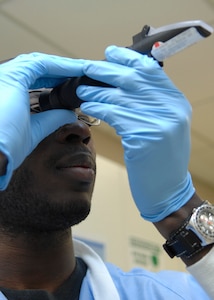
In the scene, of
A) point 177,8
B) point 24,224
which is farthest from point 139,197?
point 177,8

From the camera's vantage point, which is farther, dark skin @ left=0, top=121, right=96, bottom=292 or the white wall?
the white wall

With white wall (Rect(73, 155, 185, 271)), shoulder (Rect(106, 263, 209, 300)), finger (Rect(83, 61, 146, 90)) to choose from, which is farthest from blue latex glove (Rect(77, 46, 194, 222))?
white wall (Rect(73, 155, 185, 271))

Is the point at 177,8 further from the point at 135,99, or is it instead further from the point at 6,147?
the point at 6,147

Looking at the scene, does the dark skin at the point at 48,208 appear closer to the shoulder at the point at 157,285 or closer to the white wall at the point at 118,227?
the shoulder at the point at 157,285

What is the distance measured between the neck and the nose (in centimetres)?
20

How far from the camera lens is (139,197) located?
870mm

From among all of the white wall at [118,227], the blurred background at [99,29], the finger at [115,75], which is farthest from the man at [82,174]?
the white wall at [118,227]

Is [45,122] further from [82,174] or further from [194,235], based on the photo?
[194,235]

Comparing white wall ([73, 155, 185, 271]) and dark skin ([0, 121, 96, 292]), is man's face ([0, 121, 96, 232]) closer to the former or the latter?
dark skin ([0, 121, 96, 292])

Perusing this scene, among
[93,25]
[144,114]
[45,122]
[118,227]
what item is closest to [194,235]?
[144,114]

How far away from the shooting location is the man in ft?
2.71

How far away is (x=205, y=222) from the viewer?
2.81ft

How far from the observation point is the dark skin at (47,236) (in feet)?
3.28

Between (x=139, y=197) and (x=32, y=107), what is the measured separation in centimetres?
26
